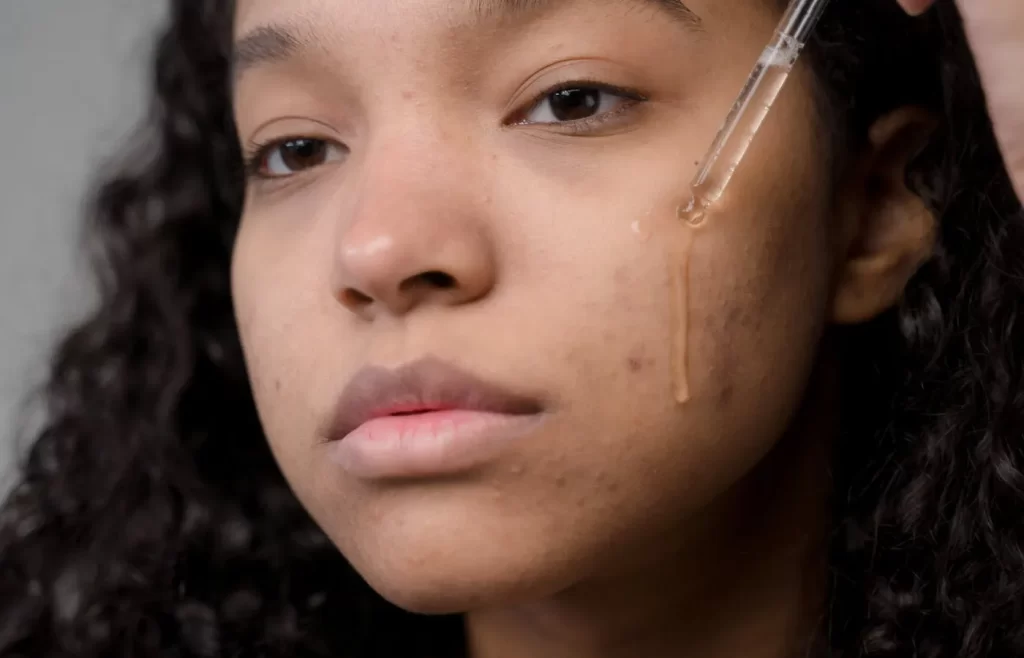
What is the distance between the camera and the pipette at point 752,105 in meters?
0.76

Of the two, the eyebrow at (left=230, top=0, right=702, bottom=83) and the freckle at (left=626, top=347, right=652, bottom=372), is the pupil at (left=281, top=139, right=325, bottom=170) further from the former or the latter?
the freckle at (left=626, top=347, right=652, bottom=372)

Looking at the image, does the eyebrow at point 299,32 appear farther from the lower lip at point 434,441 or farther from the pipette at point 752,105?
the lower lip at point 434,441

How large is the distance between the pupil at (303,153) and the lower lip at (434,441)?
0.24 meters

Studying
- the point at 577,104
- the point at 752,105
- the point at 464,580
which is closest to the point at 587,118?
the point at 577,104

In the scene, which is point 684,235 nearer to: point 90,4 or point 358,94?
point 358,94

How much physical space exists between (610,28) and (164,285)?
2.00ft

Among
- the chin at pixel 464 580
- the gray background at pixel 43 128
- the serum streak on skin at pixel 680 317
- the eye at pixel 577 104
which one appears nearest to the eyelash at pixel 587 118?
the eye at pixel 577 104

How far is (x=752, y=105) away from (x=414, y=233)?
251 mm

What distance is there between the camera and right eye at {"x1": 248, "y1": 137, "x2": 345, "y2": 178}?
34.6 inches

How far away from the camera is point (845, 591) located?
906 millimetres

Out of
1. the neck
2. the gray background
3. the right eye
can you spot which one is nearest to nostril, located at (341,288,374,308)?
the right eye

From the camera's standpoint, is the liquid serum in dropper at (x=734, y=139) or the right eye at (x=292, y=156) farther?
the right eye at (x=292, y=156)

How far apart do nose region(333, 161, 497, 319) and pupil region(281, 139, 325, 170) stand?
161 mm

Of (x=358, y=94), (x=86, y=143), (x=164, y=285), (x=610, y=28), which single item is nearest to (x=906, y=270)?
(x=610, y=28)
